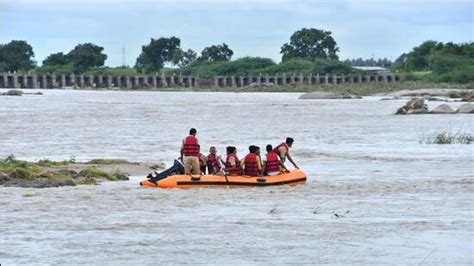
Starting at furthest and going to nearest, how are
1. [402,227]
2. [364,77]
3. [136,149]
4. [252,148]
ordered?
[364,77] < [136,149] < [252,148] < [402,227]

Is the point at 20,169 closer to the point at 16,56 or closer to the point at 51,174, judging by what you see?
the point at 51,174

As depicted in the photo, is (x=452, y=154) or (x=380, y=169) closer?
(x=380, y=169)

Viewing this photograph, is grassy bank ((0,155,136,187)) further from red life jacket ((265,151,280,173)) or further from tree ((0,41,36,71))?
tree ((0,41,36,71))

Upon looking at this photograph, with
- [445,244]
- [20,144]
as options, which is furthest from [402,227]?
[20,144]

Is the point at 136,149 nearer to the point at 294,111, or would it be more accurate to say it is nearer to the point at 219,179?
the point at 219,179

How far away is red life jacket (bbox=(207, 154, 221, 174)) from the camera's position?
1134 inches

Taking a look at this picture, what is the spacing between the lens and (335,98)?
11831cm

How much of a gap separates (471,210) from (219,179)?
6127mm

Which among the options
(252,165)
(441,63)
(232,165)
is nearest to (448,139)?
(252,165)

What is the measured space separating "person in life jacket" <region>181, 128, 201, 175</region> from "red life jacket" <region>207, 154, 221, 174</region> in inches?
14.0

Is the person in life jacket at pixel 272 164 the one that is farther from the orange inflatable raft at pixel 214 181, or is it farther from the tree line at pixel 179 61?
the tree line at pixel 179 61

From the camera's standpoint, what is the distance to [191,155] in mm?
28469

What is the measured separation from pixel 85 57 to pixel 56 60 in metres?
7.76

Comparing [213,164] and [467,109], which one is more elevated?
Result: [213,164]
